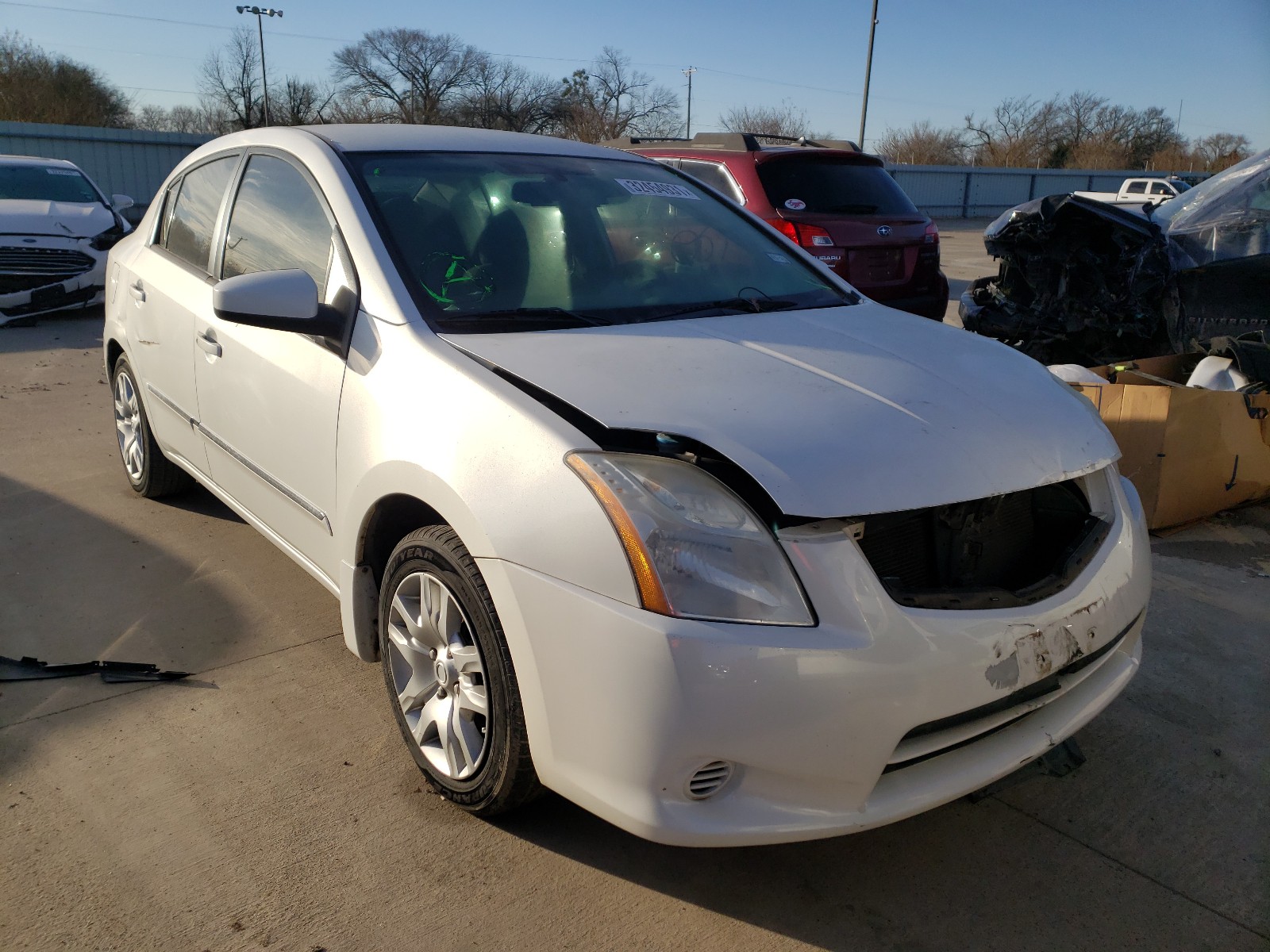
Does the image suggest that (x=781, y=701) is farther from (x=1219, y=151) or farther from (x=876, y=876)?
(x=1219, y=151)

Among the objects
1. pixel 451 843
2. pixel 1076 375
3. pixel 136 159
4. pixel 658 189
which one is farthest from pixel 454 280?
pixel 136 159

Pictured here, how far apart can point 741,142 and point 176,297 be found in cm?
504

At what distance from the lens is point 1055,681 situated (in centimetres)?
222

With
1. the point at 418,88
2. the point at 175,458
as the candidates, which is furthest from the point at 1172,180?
the point at 418,88

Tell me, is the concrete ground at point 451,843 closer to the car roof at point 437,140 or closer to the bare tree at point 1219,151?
the car roof at point 437,140

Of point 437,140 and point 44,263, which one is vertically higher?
point 437,140

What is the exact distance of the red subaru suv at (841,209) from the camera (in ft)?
23.0

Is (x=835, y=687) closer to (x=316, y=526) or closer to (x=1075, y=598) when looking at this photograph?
(x=1075, y=598)

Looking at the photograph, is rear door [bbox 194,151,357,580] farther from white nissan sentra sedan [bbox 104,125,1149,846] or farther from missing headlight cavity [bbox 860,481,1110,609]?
missing headlight cavity [bbox 860,481,1110,609]

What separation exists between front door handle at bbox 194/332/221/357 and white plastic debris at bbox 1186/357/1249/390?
4.72 metres

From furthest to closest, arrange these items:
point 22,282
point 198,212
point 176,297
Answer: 1. point 22,282
2. point 198,212
3. point 176,297

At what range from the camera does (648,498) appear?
76.9 inches

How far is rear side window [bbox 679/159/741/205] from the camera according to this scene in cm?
721

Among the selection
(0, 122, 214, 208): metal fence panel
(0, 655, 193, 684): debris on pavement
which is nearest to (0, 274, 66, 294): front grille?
(0, 655, 193, 684): debris on pavement
